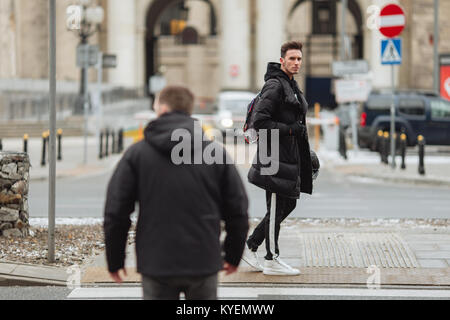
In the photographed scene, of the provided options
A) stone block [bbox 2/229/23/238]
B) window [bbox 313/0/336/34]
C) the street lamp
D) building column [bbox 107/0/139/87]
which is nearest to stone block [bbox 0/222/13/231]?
stone block [bbox 2/229/23/238]

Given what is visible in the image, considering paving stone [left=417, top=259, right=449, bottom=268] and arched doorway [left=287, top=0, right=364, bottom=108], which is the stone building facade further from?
paving stone [left=417, top=259, right=449, bottom=268]

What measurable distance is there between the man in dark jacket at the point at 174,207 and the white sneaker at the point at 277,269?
3.38 m

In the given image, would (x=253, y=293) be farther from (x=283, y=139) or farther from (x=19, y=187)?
(x=19, y=187)

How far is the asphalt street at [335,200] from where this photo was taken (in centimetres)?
1385

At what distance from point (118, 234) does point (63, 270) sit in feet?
12.7

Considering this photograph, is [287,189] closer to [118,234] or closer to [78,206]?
[118,234]

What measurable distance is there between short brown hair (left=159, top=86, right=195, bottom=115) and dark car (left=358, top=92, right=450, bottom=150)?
24.6m

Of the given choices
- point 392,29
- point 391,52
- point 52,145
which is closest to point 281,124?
point 52,145

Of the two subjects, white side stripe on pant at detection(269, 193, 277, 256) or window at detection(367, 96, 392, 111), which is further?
window at detection(367, 96, 392, 111)

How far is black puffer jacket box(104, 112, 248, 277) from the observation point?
4.70 meters

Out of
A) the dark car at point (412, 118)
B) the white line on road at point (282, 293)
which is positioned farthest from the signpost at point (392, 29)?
the white line on road at point (282, 293)

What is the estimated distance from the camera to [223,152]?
16.3ft

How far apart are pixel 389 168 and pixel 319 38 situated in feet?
180

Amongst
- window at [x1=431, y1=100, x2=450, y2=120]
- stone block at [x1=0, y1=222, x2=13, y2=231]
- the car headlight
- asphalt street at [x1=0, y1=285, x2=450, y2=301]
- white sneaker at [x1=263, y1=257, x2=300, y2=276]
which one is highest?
window at [x1=431, y1=100, x2=450, y2=120]
